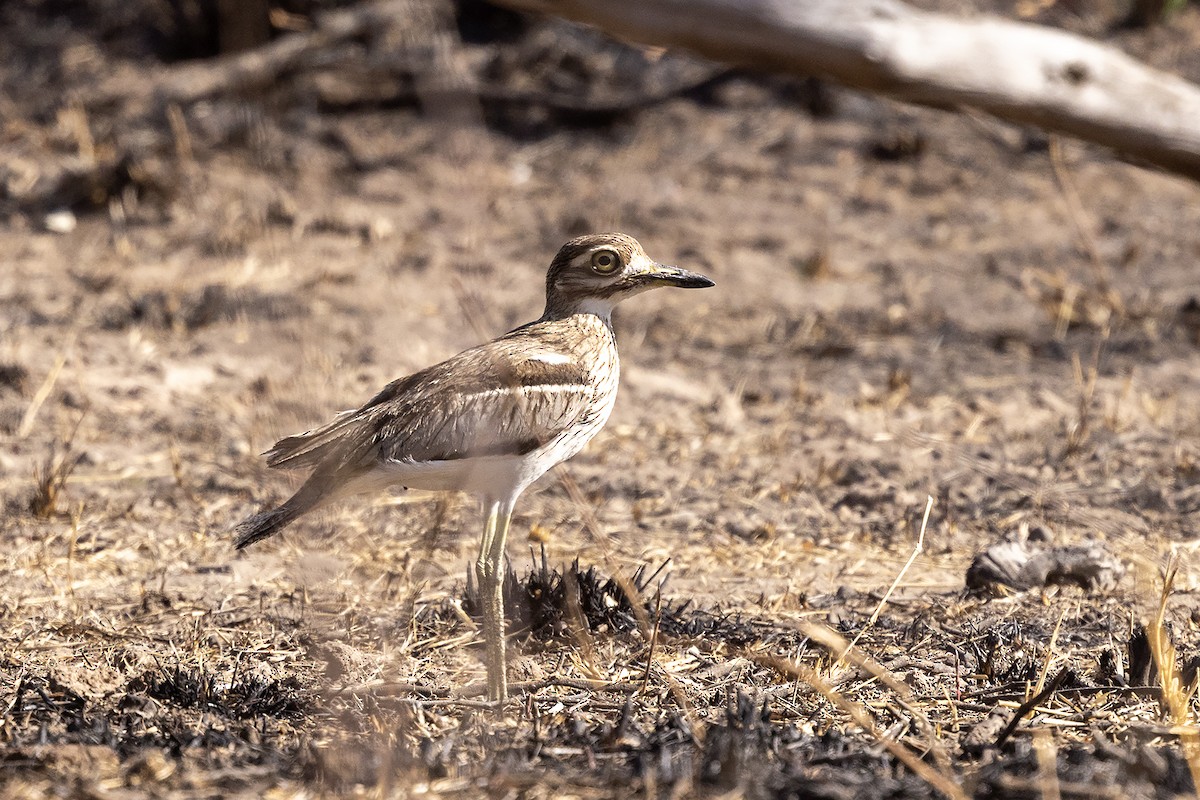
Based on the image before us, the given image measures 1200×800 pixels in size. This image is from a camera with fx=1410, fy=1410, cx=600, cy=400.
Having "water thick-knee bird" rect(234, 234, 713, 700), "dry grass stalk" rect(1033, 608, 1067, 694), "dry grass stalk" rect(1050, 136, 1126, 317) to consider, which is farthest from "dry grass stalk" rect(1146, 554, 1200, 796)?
"dry grass stalk" rect(1050, 136, 1126, 317)

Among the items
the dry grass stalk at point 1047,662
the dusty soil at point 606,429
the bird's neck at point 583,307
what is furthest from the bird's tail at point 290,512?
the dry grass stalk at point 1047,662

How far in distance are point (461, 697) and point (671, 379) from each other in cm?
301

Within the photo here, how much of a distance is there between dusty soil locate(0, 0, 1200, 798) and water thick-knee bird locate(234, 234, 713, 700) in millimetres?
216

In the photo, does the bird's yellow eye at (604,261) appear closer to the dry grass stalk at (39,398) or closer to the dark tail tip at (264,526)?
the dark tail tip at (264,526)

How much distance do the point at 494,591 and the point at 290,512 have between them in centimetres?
62

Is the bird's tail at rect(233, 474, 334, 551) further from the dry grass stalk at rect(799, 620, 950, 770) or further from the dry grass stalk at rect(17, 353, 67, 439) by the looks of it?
the dry grass stalk at rect(17, 353, 67, 439)

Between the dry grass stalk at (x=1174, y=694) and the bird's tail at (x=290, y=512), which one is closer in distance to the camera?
the dry grass stalk at (x=1174, y=694)

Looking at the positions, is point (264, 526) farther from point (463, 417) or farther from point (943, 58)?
point (943, 58)

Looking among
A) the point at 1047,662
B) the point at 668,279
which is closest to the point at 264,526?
the point at 668,279

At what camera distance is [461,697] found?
3877mm

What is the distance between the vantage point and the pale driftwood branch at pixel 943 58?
5.41 m

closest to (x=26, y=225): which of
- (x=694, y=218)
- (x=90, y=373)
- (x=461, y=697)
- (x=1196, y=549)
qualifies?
(x=90, y=373)

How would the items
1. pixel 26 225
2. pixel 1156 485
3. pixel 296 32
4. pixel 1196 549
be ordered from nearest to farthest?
pixel 1196 549, pixel 1156 485, pixel 26 225, pixel 296 32

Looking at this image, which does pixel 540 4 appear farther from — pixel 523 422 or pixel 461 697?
pixel 461 697
